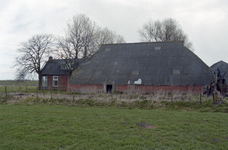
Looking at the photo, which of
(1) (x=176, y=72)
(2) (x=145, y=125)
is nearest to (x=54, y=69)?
(1) (x=176, y=72)

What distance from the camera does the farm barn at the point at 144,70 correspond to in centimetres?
2064

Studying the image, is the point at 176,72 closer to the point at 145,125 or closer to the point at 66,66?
the point at 145,125

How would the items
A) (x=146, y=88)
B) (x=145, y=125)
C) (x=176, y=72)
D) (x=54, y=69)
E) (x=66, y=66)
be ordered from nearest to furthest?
(x=145, y=125)
(x=146, y=88)
(x=176, y=72)
(x=66, y=66)
(x=54, y=69)

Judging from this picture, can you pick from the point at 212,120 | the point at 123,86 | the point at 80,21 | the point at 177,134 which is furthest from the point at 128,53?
the point at 177,134

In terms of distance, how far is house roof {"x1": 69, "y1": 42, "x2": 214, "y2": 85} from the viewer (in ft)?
68.8

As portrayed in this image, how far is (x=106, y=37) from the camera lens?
43812mm

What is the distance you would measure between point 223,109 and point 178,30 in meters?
33.3

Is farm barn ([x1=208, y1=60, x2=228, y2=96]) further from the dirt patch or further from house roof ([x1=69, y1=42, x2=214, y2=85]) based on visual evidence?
the dirt patch

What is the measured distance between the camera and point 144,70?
22781mm

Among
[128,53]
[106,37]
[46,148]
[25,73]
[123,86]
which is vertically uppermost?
[106,37]

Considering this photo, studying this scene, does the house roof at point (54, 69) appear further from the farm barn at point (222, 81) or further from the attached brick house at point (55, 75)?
A: the farm barn at point (222, 81)

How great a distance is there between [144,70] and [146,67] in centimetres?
63

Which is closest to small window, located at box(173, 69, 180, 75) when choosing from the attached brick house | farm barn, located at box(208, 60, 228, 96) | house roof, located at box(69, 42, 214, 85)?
house roof, located at box(69, 42, 214, 85)

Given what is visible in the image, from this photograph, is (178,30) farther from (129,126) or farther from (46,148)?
(46,148)
